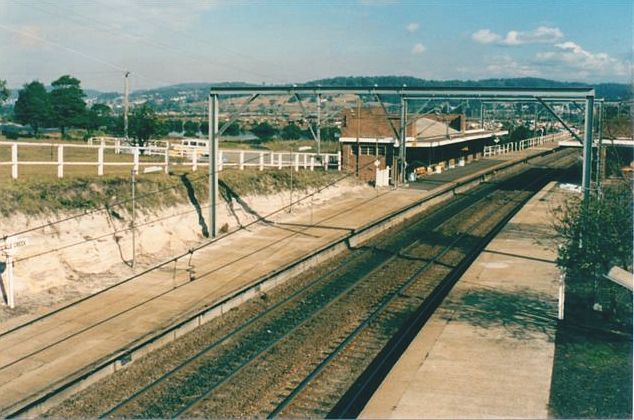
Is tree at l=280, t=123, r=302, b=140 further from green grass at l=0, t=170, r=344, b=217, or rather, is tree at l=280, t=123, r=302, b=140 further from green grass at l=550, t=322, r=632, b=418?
green grass at l=550, t=322, r=632, b=418

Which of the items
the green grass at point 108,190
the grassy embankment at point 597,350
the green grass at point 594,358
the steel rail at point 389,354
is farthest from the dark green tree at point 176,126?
the green grass at point 594,358

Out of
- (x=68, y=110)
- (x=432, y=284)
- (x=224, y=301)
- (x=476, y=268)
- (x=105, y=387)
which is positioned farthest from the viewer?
(x=68, y=110)

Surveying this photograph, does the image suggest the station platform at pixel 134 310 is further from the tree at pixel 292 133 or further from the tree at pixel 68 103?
the tree at pixel 292 133

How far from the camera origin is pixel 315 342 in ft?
50.2

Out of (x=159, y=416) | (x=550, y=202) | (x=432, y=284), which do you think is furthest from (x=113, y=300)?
(x=550, y=202)

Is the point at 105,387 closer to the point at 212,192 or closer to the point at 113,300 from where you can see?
the point at 113,300

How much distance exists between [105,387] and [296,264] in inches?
407

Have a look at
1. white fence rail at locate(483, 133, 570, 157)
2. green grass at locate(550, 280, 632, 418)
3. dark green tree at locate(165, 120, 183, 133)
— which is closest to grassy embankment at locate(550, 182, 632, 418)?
green grass at locate(550, 280, 632, 418)

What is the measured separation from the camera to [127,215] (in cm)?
2442

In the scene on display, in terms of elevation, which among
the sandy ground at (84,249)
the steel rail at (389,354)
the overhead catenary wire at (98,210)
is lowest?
the steel rail at (389,354)

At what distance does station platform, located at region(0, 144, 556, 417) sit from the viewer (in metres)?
13.1

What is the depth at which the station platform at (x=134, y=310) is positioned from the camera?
43.0 feet

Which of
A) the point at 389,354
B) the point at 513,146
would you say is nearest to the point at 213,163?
the point at 389,354

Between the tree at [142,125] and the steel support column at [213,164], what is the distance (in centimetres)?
2113
